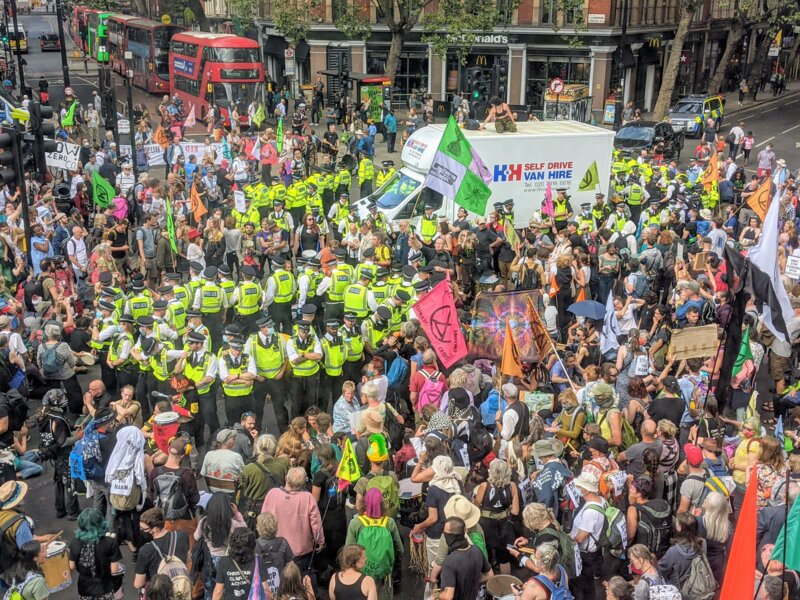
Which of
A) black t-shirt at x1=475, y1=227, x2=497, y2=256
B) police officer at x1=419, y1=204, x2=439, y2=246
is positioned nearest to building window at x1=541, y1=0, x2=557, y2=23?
police officer at x1=419, y1=204, x2=439, y2=246

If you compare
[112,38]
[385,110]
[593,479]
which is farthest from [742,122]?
[593,479]

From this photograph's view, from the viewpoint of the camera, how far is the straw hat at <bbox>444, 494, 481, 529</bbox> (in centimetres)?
735

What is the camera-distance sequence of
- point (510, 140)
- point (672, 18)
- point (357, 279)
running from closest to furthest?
point (357, 279) < point (510, 140) < point (672, 18)

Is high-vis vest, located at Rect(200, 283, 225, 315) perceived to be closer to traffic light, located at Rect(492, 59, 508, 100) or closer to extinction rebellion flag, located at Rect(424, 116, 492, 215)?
extinction rebellion flag, located at Rect(424, 116, 492, 215)

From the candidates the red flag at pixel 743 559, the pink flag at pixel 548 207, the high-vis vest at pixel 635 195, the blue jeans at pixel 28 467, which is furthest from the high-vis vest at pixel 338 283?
the high-vis vest at pixel 635 195

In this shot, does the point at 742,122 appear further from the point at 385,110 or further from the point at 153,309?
the point at 153,309

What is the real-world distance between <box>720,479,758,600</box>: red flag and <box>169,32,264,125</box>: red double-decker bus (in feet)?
104

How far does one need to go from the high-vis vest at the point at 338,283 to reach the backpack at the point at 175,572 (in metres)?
6.06

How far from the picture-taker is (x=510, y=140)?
1894 cm

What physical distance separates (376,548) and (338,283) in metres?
5.97

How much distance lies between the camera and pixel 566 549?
715 centimetres

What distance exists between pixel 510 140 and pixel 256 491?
12.6 metres

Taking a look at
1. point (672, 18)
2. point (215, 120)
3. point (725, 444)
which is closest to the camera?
point (725, 444)

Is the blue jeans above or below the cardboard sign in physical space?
below
